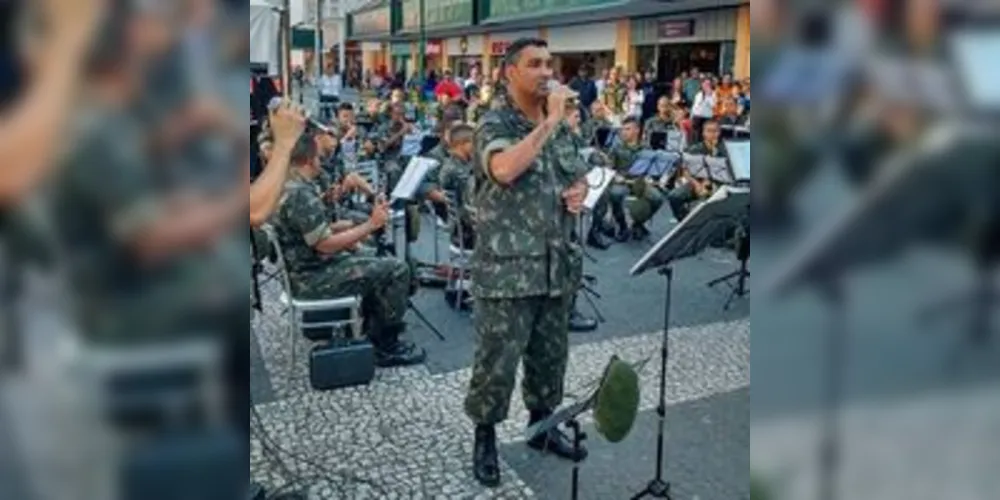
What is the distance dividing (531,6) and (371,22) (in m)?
26.3

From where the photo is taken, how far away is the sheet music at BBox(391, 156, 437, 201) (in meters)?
6.69

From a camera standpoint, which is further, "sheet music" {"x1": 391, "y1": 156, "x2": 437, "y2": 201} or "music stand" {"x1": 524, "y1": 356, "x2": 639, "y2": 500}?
"sheet music" {"x1": 391, "y1": 156, "x2": 437, "y2": 201}

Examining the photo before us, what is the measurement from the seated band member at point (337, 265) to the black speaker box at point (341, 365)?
16.0 inches

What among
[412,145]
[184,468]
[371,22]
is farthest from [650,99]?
[371,22]

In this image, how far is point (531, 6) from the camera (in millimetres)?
27859

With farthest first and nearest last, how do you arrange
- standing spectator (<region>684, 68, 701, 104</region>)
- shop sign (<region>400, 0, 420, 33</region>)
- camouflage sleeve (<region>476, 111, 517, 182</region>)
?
shop sign (<region>400, 0, 420, 33</region>) < standing spectator (<region>684, 68, 701, 104</region>) < camouflage sleeve (<region>476, 111, 517, 182</region>)

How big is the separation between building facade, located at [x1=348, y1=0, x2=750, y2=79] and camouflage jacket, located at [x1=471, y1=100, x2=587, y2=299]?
24.6 ft

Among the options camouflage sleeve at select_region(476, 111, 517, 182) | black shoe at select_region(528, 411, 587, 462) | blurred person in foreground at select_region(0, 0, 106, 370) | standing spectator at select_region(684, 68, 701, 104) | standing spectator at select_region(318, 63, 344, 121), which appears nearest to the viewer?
blurred person in foreground at select_region(0, 0, 106, 370)

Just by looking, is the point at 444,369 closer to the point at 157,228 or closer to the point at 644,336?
the point at 644,336

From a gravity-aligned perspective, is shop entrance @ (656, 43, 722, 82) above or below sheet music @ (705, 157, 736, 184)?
above

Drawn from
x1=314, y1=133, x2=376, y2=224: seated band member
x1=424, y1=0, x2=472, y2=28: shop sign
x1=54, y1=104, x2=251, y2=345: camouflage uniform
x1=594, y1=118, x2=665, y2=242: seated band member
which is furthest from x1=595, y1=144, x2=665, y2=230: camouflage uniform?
x1=424, y1=0, x2=472, y2=28: shop sign

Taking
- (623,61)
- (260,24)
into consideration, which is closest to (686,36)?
(623,61)

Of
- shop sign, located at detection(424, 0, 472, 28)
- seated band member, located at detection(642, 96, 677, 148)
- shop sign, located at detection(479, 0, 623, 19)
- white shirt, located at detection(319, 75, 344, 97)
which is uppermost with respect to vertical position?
shop sign, located at detection(424, 0, 472, 28)

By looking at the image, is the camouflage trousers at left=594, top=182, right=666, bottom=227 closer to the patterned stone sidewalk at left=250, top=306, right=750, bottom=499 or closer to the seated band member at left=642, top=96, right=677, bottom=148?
the seated band member at left=642, top=96, right=677, bottom=148
